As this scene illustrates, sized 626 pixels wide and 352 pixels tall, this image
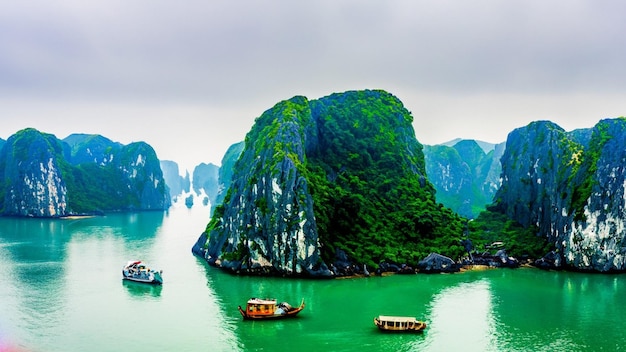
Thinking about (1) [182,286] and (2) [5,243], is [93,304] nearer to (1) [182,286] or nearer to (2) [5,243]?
Result: (1) [182,286]

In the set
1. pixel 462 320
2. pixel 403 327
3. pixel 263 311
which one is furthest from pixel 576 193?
pixel 263 311

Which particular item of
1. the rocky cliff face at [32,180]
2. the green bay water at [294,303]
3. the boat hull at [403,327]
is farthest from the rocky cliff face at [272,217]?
the rocky cliff face at [32,180]

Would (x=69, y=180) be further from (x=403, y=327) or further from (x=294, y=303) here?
(x=403, y=327)

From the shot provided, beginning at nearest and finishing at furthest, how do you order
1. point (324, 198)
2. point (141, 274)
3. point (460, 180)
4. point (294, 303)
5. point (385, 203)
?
point (294, 303)
point (141, 274)
point (324, 198)
point (385, 203)
point (460, 180)

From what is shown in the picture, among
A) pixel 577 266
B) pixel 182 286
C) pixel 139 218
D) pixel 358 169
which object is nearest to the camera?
pixel 182 286

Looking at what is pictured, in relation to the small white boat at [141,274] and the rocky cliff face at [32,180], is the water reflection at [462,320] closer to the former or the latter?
the small white boat at [141,274]

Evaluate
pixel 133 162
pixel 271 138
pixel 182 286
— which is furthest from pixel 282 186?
pixel 133 162

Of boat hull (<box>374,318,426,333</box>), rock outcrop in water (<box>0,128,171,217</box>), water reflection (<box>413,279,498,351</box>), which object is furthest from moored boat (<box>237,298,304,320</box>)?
rock outcrop in water (<box>0,128,171,217</box>)
